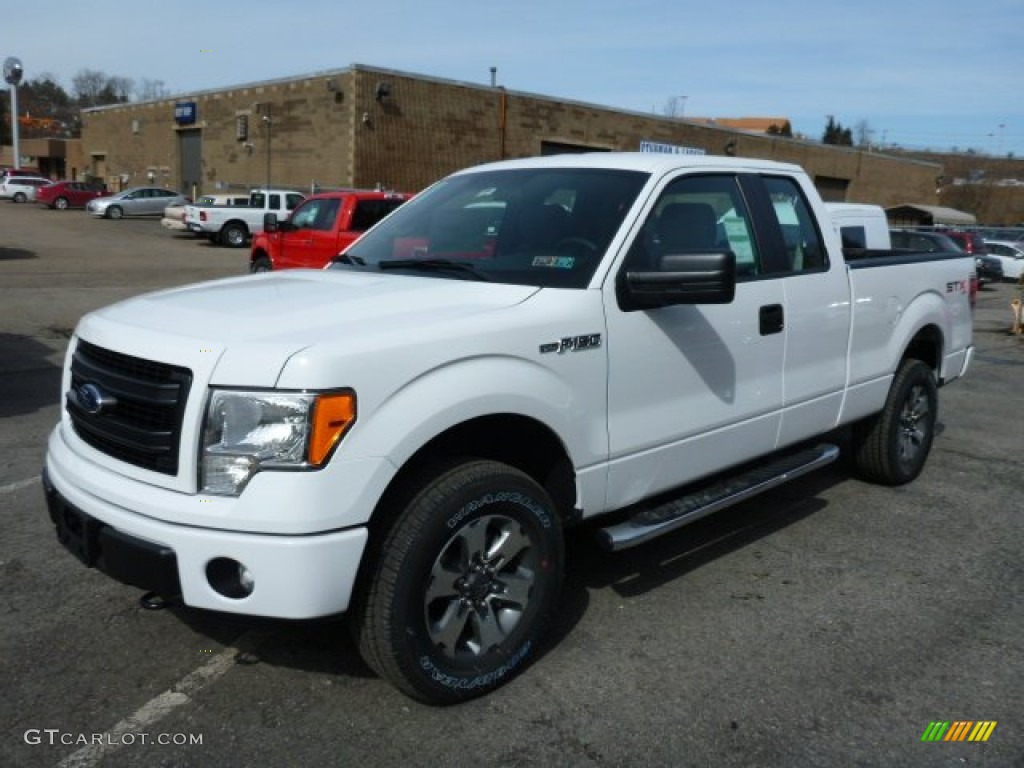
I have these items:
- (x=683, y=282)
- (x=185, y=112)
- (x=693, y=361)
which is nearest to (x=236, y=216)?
(x=185, y=112)

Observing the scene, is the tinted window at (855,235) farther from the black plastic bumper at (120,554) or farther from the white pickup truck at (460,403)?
the black plastic bumper at (120,554)

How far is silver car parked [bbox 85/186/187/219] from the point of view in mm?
39219

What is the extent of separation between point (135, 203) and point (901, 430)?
131 ft

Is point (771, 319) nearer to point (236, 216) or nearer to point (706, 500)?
point (706, 500)

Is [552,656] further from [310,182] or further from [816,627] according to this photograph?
[310,182]

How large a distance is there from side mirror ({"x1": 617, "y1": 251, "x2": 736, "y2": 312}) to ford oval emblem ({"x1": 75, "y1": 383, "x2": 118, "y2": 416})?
1.89 meters

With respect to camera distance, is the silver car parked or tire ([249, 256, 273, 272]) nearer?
tire ([249, 256, 273, 272])

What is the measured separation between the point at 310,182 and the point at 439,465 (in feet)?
117

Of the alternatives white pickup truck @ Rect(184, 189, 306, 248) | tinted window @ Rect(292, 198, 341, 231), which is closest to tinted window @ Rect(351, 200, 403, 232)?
tinted window @ Rect(292, 198, 341, 231)

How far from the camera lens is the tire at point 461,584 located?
112 inches

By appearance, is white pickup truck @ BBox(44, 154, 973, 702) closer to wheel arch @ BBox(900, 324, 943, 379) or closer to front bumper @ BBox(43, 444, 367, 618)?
front bumper @ BBox(43, 444, 367, 618)

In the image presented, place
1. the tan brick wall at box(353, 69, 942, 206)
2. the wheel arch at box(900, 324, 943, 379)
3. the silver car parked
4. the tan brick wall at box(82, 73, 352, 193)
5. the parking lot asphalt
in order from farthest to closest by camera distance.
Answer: the silver car parked < the tan brick wall at box(82, 73, 352, 193) < the tan brick wall at box(353, 69, 942, 206) < the wheel arch at box(900, 324, 943, 379) < the parking lot asphalt

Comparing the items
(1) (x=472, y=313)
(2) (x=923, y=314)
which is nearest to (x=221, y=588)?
(1) (x=472, y=313)

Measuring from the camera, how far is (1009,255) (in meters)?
28.5
